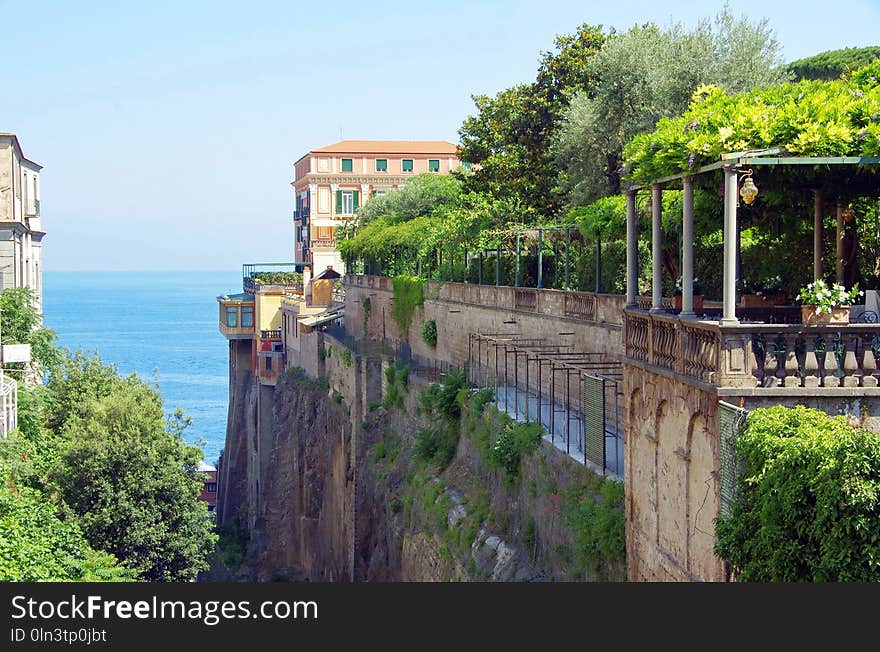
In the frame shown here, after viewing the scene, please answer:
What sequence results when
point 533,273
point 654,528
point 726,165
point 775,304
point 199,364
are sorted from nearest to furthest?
point 726,165
point 654,528
point 775,304
point 533,273
point 199,364

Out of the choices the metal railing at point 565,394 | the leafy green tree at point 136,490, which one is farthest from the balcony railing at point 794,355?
the leafy green tree at point 136,490

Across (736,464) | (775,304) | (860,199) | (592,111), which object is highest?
(592,111)

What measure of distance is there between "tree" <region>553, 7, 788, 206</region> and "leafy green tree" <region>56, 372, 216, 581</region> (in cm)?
1377

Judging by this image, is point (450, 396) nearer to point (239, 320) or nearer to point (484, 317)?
point (484, 317)

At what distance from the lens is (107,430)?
104 feet

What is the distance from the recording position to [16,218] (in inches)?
1925

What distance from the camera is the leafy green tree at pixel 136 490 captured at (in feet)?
100

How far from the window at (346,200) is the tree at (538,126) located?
5115 cm

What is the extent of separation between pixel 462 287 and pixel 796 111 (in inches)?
953

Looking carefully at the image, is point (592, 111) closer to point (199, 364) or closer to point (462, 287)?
point (462, 287)

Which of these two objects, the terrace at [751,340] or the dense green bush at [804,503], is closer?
the dense green bush at [804,503]

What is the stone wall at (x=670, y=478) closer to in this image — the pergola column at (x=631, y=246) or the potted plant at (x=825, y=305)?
the pergola column at (x=631, y=246)

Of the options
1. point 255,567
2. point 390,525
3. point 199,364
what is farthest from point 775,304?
point 199,364

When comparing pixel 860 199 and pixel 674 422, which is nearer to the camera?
pixel 674 422
